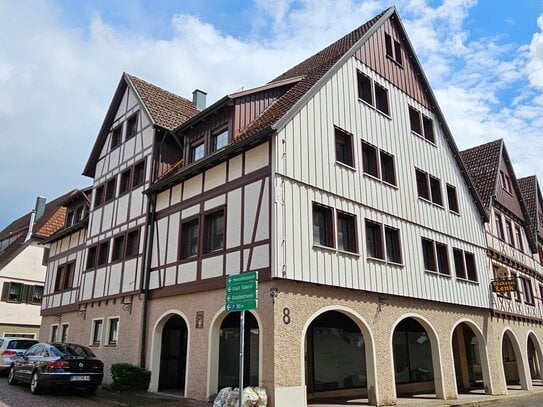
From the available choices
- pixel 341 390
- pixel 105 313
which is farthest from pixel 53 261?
pixel 341 390

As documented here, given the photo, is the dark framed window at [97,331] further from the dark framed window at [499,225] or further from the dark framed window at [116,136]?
the dark framed window at [499,225]

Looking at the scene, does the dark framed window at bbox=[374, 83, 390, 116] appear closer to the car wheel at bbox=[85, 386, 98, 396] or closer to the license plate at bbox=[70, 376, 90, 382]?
the license plate at bbox=[70, 376, 90, 382]

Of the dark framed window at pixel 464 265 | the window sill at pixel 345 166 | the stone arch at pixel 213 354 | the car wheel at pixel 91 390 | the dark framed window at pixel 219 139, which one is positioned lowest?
Result: the car wheel at pixel 91 390

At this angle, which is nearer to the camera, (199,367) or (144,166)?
(199,367)

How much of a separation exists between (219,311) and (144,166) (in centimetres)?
817

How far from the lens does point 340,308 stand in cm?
1284

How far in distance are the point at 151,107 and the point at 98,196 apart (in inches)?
212

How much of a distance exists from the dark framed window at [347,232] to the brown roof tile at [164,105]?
27.7 feet

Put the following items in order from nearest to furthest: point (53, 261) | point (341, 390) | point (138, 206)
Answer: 1. point (341, 390)
2. point (138, 206)
3. point (53, 261)

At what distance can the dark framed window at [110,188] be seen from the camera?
2047 centimetres

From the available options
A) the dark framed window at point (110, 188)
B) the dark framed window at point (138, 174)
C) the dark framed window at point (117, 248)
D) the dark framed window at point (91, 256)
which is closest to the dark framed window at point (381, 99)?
the dark framed window at point (138, 174)

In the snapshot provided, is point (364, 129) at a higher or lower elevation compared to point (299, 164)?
higher

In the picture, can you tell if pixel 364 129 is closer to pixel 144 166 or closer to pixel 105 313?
pixel 144 166

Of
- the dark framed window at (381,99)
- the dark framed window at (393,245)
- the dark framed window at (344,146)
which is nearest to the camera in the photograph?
the dark framed window at (344,146)
